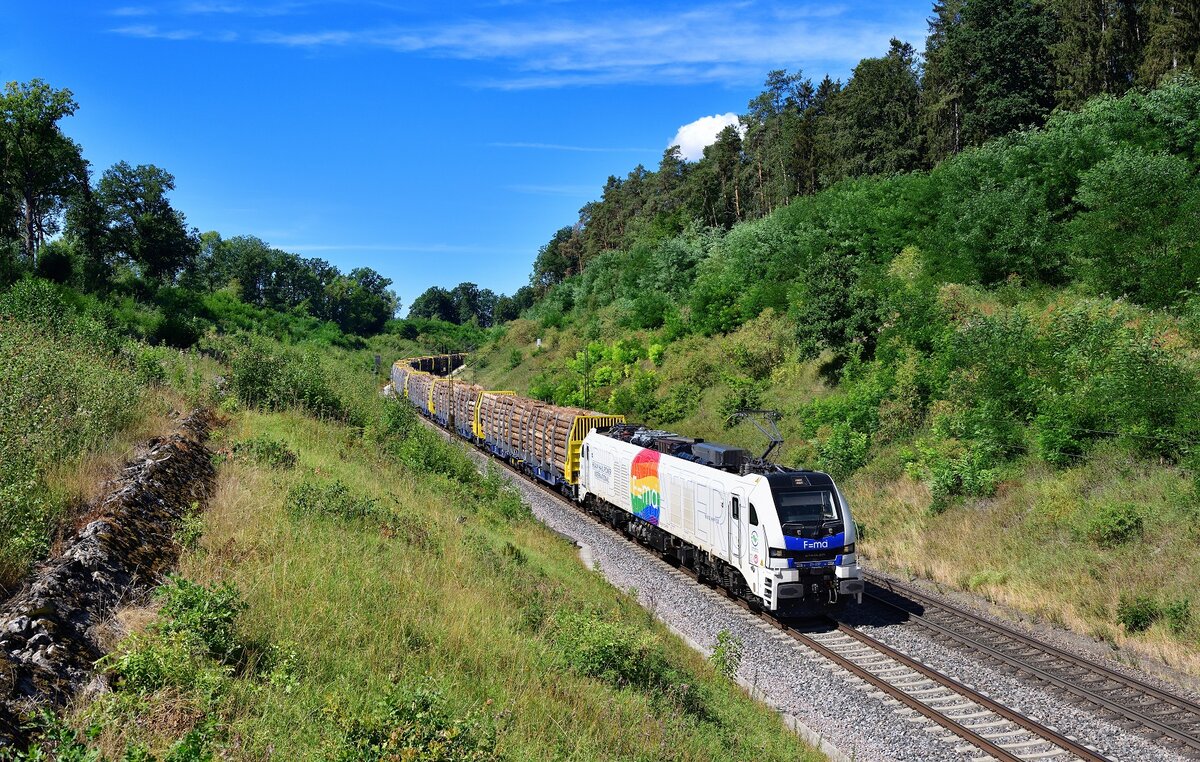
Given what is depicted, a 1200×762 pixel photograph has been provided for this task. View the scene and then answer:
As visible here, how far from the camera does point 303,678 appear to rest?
685 cm

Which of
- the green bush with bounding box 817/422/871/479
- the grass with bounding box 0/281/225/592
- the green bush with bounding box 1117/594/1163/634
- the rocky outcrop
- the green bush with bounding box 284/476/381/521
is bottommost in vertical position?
the green bush with bounding box 1117/594/1163/634

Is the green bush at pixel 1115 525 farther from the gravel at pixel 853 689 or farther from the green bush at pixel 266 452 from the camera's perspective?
the green bush at pixel 266 452

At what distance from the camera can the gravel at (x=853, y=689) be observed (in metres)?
10.1

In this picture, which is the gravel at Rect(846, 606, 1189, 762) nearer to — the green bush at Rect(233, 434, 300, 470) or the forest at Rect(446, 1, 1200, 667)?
the forest at Rect(446, 1, 1200, 667)

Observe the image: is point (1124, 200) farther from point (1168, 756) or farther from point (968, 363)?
point (1168, 756)

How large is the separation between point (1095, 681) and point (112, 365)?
20163 millimetres

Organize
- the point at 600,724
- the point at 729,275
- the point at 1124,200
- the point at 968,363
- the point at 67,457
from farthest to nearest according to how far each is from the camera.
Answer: the point at 729,275 → the point at 1124,200 → the point at 968,363 → the point at 67,457 → the point at 600,724

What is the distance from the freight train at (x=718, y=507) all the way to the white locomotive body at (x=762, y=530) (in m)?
0.02

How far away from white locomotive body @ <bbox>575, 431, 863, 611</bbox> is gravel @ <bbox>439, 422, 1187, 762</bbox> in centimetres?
81

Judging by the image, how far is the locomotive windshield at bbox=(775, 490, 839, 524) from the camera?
14.4 meters

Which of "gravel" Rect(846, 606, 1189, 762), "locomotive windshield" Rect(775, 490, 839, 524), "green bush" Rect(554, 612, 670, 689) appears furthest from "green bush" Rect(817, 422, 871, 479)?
"green bush" Rect(554, 612, 670, 689)

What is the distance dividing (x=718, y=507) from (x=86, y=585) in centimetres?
1193

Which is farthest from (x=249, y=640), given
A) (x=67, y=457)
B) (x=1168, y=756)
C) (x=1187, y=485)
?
(x=1187, y=485)

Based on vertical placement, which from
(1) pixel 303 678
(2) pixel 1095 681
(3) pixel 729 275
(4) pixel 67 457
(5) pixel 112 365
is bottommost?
(2) pixel 1095 681
